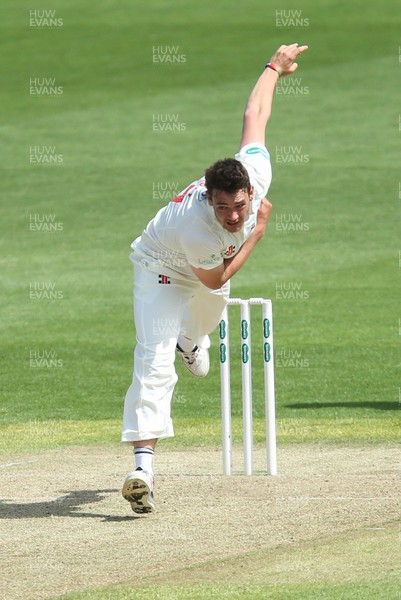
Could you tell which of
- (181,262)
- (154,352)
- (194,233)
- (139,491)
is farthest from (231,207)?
(139,491)

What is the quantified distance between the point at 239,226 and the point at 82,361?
821 cm

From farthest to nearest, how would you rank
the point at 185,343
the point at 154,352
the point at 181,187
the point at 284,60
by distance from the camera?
the point at 181,187
the point at 185,343
the point at 284,60
the point at 154,352

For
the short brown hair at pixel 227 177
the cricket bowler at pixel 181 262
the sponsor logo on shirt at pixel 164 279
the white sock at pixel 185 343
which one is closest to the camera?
the short brown hair at pixel 227 177

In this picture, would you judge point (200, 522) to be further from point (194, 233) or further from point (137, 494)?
point (194, 233)

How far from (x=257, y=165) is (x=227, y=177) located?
0.66 metres

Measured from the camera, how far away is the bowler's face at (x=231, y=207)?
7.51 m

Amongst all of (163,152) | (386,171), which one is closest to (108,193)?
(163,152)

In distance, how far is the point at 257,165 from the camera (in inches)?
318

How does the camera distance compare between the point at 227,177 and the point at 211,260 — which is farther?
the point at 211,260

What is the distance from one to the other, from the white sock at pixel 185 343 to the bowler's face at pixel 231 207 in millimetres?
1744

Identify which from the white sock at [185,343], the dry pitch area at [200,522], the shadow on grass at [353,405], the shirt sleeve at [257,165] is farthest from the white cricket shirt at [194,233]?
the shadow on grass at [353,405]

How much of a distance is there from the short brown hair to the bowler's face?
29 mm

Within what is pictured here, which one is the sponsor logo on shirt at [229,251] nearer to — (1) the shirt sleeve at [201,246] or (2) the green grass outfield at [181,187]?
(1) the shirt sleeve at [201,246]

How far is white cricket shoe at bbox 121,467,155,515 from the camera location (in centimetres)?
777
